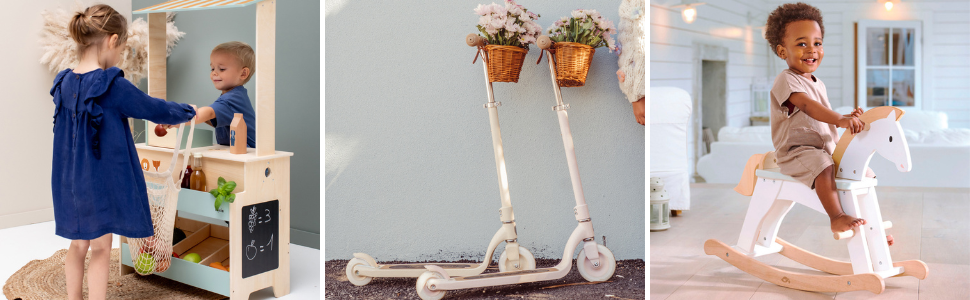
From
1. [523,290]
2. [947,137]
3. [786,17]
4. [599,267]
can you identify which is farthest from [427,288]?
[947,137]

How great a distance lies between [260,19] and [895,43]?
9.41 meters

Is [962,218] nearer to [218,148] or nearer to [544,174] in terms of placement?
[544,174]

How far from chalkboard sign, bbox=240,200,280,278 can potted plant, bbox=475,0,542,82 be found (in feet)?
3.31

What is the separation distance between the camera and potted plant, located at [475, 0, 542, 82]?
229 cm

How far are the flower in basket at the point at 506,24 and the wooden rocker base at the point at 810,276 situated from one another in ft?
3.96

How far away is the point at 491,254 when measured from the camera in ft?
7.87

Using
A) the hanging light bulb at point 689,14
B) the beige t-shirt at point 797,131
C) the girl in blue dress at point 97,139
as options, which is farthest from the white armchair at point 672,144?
the hanging light bulb at point 689,14

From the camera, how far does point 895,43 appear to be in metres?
9.11

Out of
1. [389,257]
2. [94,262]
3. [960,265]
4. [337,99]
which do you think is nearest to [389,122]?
[337,99]

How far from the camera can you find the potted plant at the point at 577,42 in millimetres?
2309

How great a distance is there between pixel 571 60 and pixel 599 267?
0.77 meters

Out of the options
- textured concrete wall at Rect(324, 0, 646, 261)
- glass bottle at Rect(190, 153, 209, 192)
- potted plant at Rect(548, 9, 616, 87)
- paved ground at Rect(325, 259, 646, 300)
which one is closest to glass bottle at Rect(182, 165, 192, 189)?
glass bottle at Rect(190, 153, 209, 192)

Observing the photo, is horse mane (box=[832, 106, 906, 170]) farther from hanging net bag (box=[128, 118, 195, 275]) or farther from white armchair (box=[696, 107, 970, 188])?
white armchair (box=[696, 107, 970, 188])

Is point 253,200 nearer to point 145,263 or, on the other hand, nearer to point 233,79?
point 145,263
